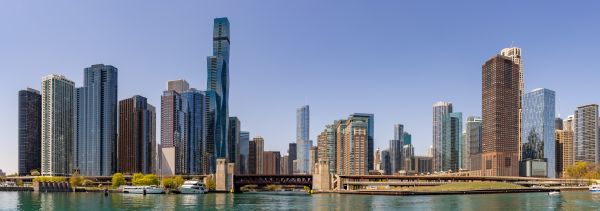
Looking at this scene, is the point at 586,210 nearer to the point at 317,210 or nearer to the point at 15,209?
the point at 317,210

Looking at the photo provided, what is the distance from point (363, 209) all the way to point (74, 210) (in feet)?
193

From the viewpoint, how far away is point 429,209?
394 feet

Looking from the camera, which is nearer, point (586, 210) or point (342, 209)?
point (586, 210)

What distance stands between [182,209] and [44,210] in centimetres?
2740

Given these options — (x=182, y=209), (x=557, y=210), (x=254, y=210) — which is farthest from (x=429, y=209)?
(x=182, y=209)

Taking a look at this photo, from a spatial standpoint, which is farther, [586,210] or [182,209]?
[182,209]

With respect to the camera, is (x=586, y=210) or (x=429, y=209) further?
(x=429, y=209)

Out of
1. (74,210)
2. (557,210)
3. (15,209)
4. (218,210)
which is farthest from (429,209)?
(15,209)

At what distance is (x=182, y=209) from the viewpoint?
397 feet

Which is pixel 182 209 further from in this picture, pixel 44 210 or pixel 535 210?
pixel 535 210

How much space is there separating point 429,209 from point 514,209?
55.6 feet

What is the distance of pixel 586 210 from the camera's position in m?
111

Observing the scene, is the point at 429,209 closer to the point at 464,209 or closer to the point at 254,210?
the point at 464,209

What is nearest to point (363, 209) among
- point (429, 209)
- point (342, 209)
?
point (342, 209)
